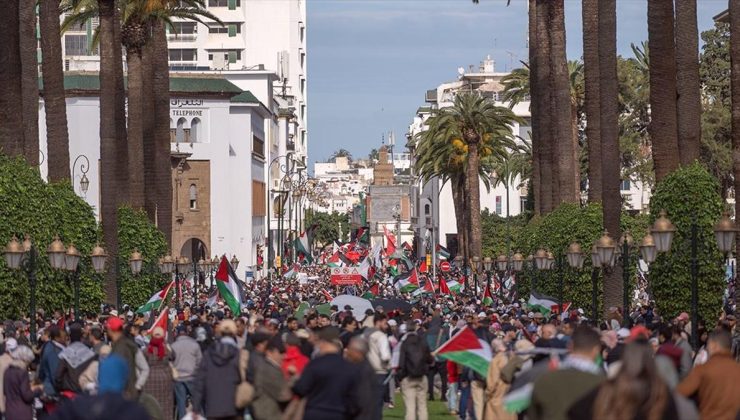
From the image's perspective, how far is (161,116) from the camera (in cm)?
5316

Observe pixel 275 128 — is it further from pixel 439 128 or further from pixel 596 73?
pixel 596 73

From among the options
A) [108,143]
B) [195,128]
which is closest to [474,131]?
[195,128]

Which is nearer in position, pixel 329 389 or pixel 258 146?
pixel 329 389

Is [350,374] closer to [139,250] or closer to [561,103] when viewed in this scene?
[139,250]

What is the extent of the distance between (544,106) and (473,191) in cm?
2361

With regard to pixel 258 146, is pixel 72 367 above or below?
below

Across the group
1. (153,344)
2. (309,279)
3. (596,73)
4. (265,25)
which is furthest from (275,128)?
(153,344)

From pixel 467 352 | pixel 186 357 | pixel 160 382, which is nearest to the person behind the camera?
pixel 160 382

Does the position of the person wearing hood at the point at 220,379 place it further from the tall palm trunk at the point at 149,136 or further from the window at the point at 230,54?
the window at the point at 230,54

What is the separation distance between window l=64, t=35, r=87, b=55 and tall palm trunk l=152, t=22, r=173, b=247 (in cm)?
8255

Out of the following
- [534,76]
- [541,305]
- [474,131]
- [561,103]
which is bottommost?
[541,305]

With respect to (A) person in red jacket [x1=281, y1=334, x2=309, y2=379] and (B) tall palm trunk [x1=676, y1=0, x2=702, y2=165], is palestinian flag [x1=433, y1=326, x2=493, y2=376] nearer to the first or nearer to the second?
(A) person in red jacket [x1=281, y1=334, x2=309, y2=379]

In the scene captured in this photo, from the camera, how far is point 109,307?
131ft

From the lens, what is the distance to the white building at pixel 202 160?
88125 mm
